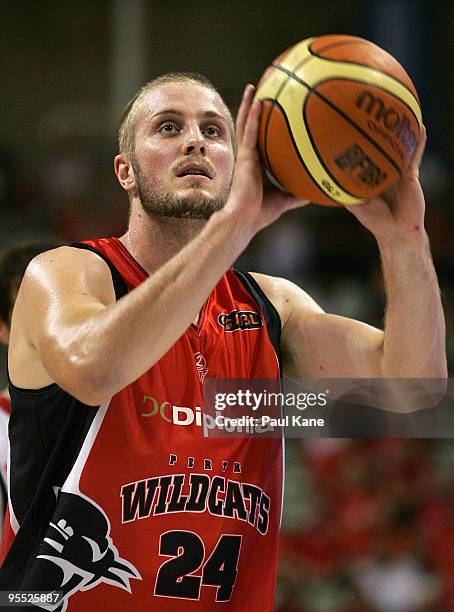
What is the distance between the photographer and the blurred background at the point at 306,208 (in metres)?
6.91

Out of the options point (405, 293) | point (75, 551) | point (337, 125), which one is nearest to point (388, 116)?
point (337, 125)

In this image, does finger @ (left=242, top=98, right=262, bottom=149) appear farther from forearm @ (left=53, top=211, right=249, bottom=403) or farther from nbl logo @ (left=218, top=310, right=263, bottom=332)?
nbl logo @ (left=218, top=310, right=263, bottom=332)

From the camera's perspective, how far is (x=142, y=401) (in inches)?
119

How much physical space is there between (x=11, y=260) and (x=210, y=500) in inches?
72.9

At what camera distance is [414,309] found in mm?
3004

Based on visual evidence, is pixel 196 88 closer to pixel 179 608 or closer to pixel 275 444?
pixel 275 444

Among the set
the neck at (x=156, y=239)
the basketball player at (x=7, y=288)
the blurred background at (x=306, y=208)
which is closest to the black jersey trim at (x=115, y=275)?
the neck at (x=156, y=239)

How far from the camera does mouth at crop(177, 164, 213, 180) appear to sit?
121 inches

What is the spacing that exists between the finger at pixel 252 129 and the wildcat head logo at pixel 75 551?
1204 millimetres

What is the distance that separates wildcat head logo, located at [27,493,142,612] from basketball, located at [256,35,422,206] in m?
1.19

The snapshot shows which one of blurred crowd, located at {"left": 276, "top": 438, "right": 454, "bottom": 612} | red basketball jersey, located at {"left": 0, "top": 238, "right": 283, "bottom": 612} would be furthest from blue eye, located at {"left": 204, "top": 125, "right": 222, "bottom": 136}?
blurred crowd, located at {"left": 276, "top": 438, "right": 454, "bottom": 612}

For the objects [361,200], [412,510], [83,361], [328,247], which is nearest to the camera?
[83,361]

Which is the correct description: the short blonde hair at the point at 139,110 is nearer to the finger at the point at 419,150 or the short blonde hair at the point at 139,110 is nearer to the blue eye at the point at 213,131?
the blue eye at the point at 213,131

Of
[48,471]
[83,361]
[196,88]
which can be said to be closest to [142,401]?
[48,471]
